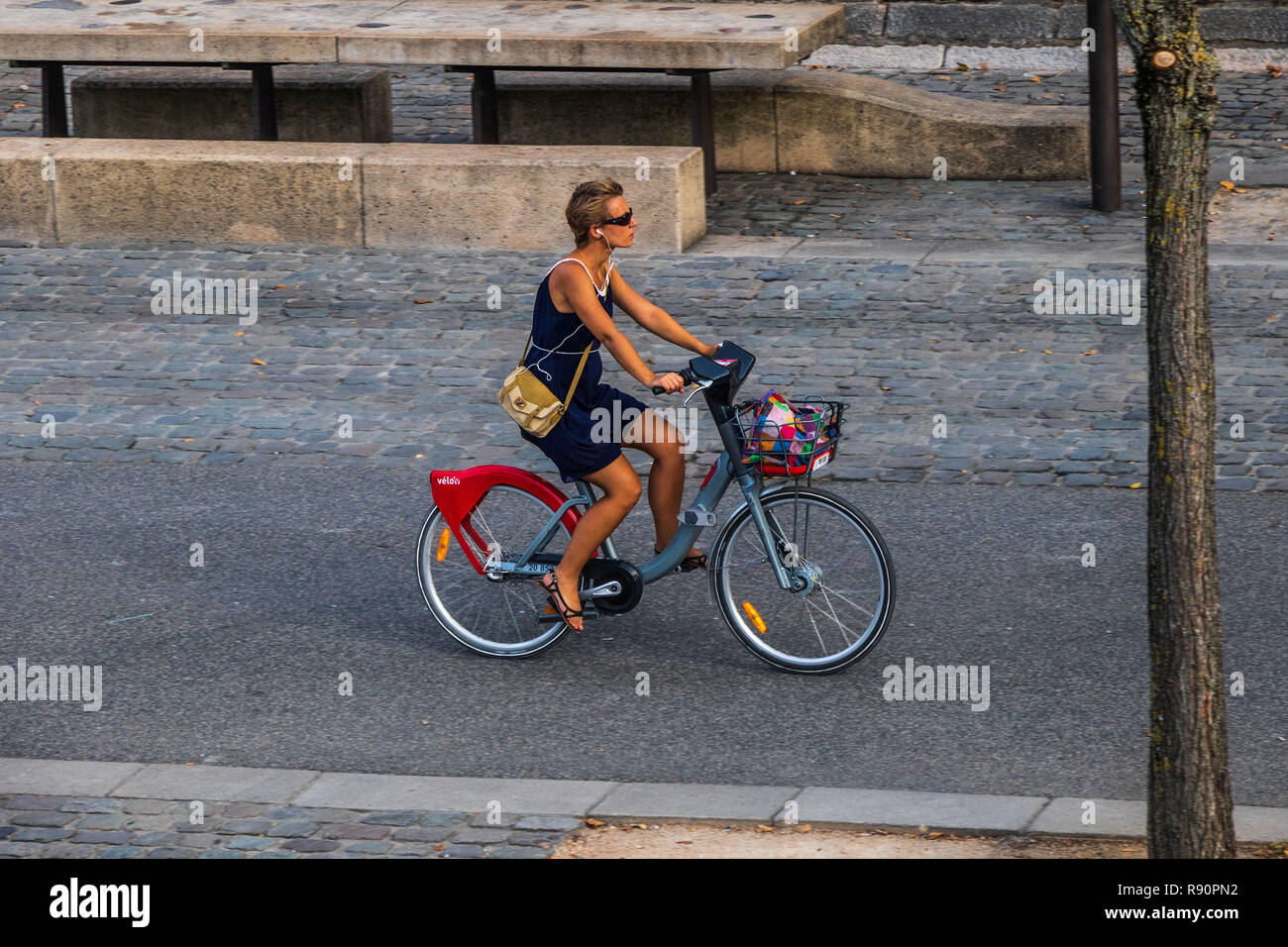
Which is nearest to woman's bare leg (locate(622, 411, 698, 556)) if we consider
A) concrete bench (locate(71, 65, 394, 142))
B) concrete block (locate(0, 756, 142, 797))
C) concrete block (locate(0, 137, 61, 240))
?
concrete block (locate(0, 756, 142, 797))

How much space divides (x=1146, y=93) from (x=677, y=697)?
281cm

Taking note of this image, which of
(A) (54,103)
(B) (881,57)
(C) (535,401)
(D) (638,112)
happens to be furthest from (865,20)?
(C) (535,401)

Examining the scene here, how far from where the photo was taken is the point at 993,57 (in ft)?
60.1

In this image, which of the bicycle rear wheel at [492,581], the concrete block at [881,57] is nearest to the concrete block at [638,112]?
the concrete block at [881,57]

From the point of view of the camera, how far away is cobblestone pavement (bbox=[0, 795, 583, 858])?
5211 millimetres

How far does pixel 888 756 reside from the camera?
5.88m

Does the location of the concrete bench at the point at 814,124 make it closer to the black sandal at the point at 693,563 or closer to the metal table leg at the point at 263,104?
the metal table leg at the point at 263,104

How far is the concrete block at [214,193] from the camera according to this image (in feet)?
41.9

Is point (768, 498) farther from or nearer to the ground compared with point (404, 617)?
farther from the ground

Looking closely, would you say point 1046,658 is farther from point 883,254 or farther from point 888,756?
point 883,254

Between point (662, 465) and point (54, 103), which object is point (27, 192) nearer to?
point (54, 103)

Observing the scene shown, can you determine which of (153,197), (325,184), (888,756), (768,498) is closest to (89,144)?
(153,197)

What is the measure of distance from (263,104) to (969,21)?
320 inches

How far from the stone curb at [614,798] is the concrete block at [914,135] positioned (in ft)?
30.5
